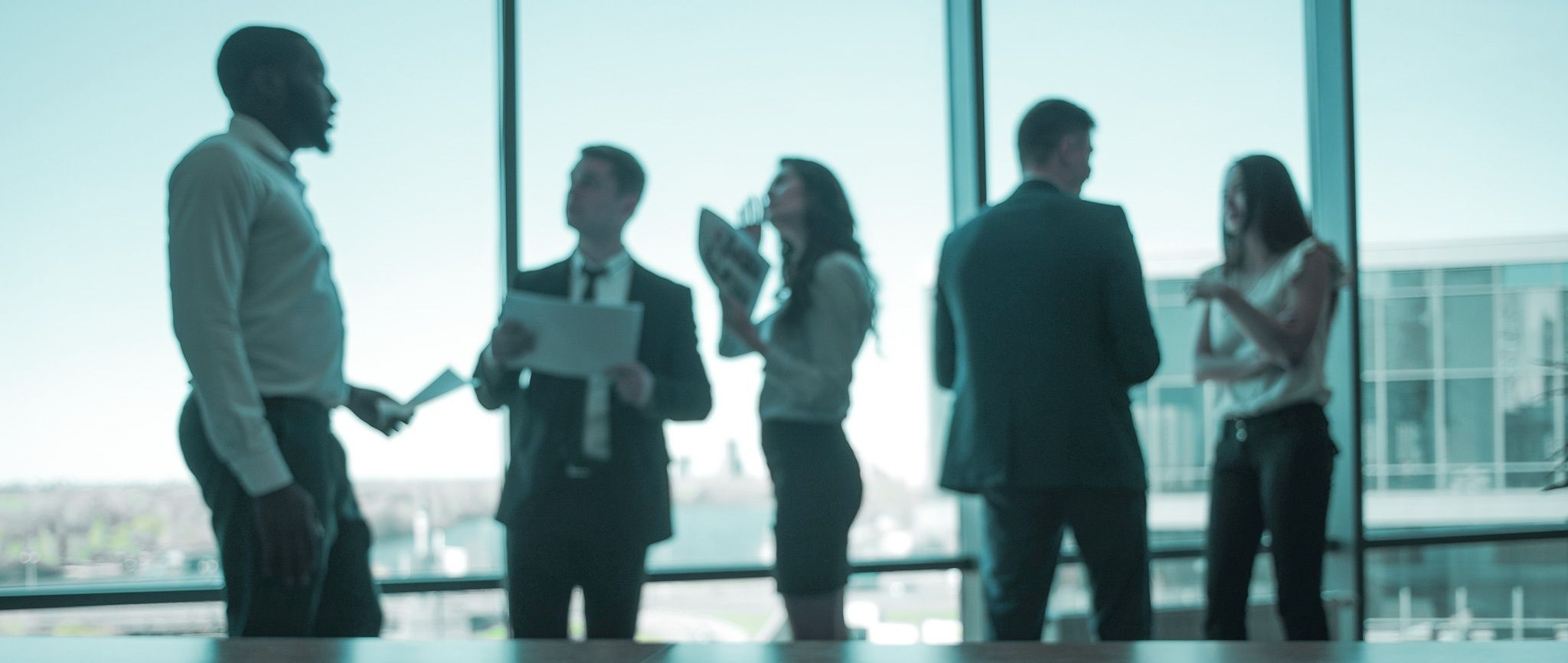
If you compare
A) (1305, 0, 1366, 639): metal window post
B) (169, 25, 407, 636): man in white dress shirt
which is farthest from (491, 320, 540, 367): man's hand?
(1305, 0, 1366, 639): metal window post

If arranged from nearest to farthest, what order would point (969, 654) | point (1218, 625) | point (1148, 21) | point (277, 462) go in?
point (969, 654) → point (277, 462) → point (1218, 625) → point (1148, 21)

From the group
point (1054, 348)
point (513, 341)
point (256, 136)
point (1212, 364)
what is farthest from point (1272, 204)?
point (256, 136)

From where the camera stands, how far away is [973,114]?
11.2 ft

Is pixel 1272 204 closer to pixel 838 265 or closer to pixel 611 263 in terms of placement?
pixel 838 265

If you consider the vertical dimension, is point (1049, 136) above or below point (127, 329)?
above

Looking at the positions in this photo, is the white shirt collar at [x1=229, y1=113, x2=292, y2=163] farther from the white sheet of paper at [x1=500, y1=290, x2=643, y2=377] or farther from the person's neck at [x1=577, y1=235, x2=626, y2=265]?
the person's neck at [x1=577, y1=235, x2=626, y2=265]

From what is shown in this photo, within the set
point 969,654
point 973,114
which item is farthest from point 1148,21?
point 969,654

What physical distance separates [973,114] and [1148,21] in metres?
0.74

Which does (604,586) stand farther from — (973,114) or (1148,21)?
(1148,21)

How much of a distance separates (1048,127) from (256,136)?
1.40m

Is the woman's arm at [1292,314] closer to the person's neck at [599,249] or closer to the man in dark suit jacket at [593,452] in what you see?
the man in dark suit jacket at [593,452]

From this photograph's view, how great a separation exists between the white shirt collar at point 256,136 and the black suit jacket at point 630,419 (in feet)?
2.03

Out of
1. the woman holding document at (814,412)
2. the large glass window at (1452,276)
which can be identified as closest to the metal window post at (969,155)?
the woman holding document at (814,412)

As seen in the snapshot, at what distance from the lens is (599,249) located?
89.4 inches
